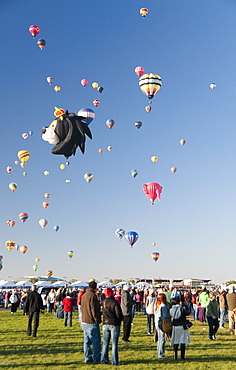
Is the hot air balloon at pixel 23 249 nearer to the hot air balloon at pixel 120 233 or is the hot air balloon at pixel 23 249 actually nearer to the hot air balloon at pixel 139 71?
the hot air balloon at pixel 120 233

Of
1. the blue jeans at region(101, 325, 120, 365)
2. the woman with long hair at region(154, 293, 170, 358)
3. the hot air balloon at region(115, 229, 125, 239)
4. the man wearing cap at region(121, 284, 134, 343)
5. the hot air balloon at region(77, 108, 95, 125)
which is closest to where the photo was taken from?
the blue jeans at region(101, 325, 120, 365)

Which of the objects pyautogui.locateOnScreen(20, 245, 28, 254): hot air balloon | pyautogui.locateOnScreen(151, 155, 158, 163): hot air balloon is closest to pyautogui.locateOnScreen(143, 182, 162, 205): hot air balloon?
pyautogui.locateOnScreen(151, 155, 158, 163): hot air balloon

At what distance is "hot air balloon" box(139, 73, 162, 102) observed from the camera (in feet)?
102

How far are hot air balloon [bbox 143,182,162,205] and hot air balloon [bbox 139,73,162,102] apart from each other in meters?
11.4

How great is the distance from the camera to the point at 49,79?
39062 mm

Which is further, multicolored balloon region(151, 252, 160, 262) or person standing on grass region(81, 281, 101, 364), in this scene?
multicolored balloon region(151, 252, 160, 262)

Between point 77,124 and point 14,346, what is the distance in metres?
10.3

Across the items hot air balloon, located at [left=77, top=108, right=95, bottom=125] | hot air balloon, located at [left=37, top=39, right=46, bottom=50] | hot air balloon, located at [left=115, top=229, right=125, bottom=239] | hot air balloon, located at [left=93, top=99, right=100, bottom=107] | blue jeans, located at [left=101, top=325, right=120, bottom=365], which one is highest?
hot air balloon, located at [left=37, top=39, right=46, bottom=50]

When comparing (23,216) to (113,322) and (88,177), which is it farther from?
(113,322)

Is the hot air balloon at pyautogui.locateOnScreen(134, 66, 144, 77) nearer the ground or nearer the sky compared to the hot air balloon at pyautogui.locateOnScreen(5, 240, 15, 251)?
nearer the sky

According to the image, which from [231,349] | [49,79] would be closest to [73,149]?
[231,349]

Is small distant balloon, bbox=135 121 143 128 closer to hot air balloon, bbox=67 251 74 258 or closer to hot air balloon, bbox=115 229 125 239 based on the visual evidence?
hot air balloon, bbox=115 229 125 239

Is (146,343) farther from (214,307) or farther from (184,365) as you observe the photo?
(184,365)

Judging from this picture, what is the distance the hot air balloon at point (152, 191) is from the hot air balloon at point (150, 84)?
11.4 metres
